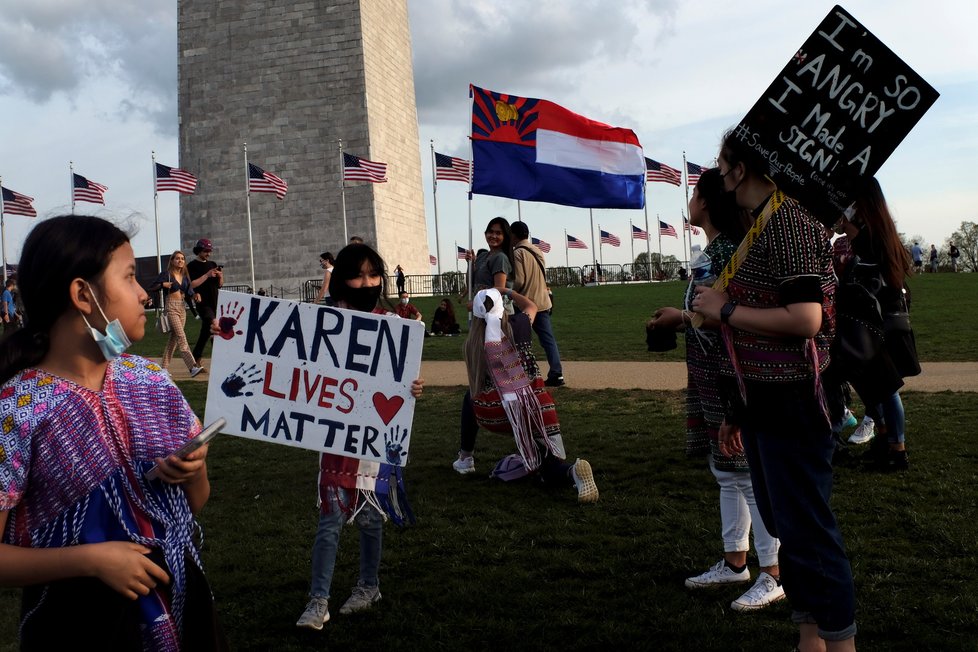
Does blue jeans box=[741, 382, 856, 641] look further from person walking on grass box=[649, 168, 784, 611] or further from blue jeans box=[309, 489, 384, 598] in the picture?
blue jeans box=[309, 489, 384, 598]

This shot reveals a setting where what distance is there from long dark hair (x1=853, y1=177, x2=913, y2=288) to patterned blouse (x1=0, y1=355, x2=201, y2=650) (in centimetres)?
409

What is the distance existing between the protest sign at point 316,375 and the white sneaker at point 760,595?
5.32 ft

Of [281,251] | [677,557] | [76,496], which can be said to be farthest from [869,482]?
[281,251]

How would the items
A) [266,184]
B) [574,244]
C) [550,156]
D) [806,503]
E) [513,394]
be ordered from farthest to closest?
[574,244], [266,184], [550,156], [513,394], [806,503]

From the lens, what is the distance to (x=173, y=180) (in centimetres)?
2864

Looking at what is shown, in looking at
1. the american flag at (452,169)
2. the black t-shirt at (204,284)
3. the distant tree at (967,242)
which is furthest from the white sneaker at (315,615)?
the distant tree at (967,242)

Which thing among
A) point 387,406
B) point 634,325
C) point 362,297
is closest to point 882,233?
point 362,297

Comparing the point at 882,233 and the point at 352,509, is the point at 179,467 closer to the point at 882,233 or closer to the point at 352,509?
the point at 352,509

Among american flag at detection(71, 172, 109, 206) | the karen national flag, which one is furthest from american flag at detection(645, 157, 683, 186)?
the karen national flag

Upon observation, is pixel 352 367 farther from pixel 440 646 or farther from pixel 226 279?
pixel 226 279

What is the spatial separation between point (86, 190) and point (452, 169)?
12.6m

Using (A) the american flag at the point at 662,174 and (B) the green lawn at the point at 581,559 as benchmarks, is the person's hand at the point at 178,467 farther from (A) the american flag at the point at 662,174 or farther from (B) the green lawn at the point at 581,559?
(A) the american flag at the point at 662,174

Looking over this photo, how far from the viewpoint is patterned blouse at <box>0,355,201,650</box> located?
186cm

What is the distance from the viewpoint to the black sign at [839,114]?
2.76 meters
